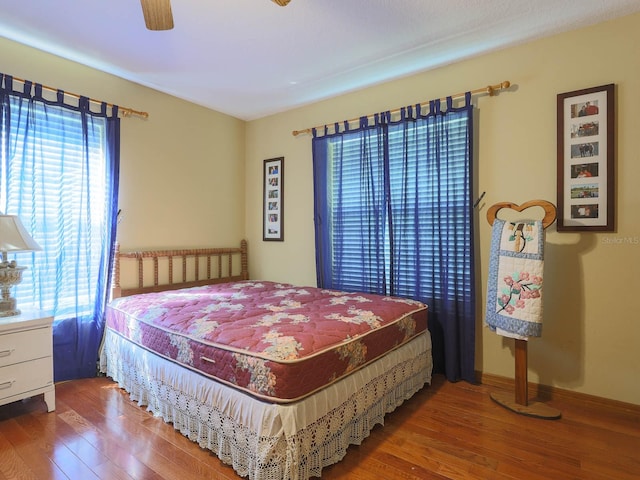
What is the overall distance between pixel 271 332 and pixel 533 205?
1863 millimetres

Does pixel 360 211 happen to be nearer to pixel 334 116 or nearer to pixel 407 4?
pixel 334 116

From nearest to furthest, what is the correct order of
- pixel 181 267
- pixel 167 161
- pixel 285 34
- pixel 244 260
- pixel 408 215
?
1. pixel 285 34
2. pixel 408 215
3. pixel 167 161
4. pixel 181 267
5. pixel 244 260

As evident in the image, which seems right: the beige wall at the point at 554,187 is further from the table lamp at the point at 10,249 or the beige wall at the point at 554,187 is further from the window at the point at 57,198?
the table lamp at the point at 10,249

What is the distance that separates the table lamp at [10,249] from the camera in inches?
87.0

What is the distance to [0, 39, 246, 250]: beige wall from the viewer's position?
9.38ft

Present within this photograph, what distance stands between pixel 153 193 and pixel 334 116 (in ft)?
6.44

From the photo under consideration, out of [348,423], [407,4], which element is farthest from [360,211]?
[348,423]

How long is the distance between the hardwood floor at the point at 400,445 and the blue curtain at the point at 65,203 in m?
0.57

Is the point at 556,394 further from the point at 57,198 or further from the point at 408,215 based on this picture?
the point at 57,198

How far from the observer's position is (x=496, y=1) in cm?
215

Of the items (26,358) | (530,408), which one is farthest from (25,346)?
(530,408)

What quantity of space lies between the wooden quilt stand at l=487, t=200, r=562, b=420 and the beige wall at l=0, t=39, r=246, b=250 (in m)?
2.94

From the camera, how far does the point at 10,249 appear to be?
2.18 m

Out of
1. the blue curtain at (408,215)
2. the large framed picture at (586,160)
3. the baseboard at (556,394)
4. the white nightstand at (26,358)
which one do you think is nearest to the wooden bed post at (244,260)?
the blue curtain at (408,215)
